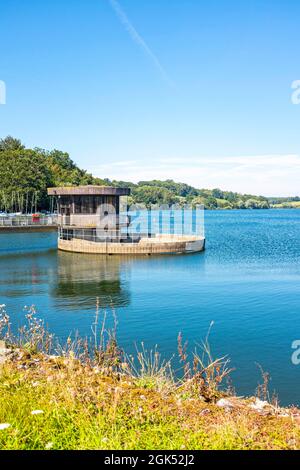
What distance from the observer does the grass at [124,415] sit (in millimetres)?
5238

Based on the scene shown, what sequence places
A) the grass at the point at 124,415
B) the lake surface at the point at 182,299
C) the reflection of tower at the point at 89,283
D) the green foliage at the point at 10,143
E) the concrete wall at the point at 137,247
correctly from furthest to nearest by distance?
the green foliage at the point at 10,143
the concrete wall at the point at 137,247
the reflection of tower at the point at 89,283
the lake surface at the point at 182,299
the grass at the point at 124,415

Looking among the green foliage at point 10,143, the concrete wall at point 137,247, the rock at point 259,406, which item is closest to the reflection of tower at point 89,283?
the concrete wall at point 137,247

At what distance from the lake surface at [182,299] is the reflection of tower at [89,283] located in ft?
0.19

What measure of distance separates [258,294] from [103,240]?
25077 millimetres

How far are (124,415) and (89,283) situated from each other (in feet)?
81.3

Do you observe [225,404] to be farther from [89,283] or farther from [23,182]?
[23,182]

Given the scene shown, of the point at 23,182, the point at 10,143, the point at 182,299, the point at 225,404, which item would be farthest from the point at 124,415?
the point at 10,143

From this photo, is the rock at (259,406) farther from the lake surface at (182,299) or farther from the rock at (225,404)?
the lake surface at (182,299)

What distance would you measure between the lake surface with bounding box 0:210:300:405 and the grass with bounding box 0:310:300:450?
212 inches

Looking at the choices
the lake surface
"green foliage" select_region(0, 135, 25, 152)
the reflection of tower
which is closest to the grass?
the lake surface

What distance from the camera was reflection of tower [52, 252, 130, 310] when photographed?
24.6 meters

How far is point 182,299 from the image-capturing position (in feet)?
80.0
